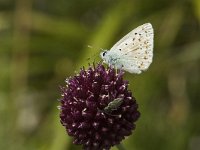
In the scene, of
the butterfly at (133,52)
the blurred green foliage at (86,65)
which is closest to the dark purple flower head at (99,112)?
the butterfly at (133,52)

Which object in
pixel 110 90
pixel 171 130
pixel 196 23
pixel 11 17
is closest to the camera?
pixel 110 90

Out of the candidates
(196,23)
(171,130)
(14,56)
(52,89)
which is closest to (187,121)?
(171,130)

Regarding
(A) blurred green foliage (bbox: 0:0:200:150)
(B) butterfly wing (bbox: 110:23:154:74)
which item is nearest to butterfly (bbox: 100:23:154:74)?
(B) butterfly wing (bbox: 110:23:154:74)

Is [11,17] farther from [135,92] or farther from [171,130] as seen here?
[171,130]

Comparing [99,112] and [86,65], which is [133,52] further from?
[86,65]

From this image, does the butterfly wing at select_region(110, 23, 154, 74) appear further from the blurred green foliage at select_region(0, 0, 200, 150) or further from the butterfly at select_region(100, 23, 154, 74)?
the blurred green foliage at select_region(0, 0, 200, 150)

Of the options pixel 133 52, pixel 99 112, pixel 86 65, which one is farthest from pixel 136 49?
pixel 86 65
